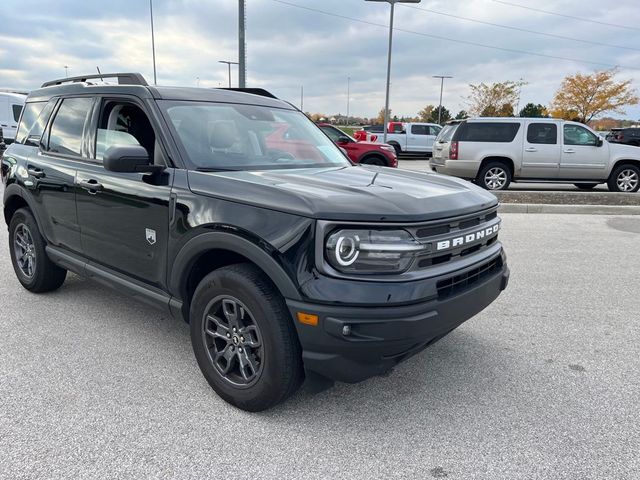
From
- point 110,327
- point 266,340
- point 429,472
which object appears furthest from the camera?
point 110,327

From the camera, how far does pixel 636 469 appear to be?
2.37 metres

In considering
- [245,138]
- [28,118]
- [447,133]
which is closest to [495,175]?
[447,133]

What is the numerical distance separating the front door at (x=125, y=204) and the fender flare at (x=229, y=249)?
0.18 metres

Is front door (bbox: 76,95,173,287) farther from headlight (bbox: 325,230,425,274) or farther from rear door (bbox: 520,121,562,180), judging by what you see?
rear door (bbox: 520,121,562,180)

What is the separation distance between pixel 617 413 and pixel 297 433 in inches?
→ 71.9

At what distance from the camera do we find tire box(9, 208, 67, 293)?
4469 mm

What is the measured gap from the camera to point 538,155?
39.6 feet

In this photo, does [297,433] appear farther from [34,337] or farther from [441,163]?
[441,163]

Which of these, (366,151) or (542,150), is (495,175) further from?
(366,151)

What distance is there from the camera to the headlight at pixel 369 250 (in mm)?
2359

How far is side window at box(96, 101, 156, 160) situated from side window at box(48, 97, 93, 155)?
10.9 inches

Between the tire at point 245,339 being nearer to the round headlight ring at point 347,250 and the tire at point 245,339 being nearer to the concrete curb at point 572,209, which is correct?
the round headlight ring at point 347,250

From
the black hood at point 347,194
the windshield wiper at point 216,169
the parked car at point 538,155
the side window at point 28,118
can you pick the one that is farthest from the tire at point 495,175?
the windshield wiper at point 216,169

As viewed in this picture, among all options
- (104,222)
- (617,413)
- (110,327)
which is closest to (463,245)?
(617,413)
